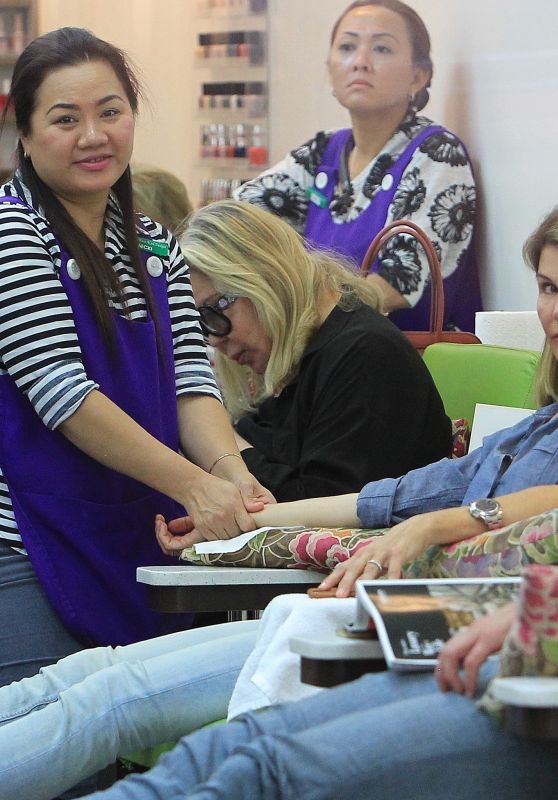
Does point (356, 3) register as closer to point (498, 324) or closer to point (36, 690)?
point (498, 324)

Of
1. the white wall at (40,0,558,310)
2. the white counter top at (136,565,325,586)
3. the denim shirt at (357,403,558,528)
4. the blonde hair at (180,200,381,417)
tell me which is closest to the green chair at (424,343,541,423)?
the blonde hair at (180,200,381,417)

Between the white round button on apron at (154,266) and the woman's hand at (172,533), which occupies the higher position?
the white round button on apron at (154,266)

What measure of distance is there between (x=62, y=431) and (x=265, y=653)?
616 mm

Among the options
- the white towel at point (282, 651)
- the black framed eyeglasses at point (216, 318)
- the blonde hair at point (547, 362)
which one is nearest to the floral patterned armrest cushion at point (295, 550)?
the white towel at point (282, 651)

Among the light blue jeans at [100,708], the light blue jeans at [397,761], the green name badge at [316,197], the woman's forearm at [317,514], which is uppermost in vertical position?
the green name badge at [316,197]

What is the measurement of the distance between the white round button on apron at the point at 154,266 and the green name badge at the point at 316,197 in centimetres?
194

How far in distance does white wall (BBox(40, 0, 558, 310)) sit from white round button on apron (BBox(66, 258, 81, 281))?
71.9 inches

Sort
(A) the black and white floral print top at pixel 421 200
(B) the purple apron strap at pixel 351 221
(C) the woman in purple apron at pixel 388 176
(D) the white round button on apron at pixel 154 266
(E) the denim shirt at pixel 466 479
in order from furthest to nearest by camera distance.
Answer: (B) the purple apron strap at pixel 351 221, (C) the woman in purple apron at pixel 388 176, (A) the black and white floral print top at pixel 421 200, (D) the white round button on apron at pixel 154 266, (E) the denim shirt at pixel 466 479

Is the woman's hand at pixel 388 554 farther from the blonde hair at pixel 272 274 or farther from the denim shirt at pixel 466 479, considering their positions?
the blonde hair at pixel 272 274

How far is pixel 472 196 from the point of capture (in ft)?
12.7

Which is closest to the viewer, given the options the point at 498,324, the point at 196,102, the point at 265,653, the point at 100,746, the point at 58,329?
the point at 265,653

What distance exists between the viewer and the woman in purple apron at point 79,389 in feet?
6.62

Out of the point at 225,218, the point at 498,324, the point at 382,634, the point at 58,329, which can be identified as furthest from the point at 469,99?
the point at 382,634

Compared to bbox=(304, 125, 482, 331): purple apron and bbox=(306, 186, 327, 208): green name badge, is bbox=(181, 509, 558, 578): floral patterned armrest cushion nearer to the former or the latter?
bbox=(304, 125, 482, 331): purple apron
